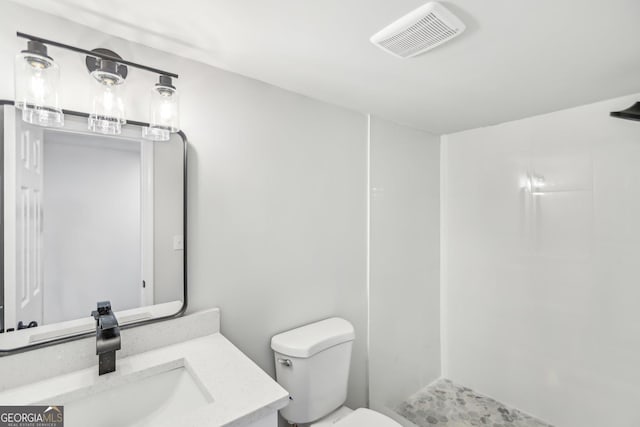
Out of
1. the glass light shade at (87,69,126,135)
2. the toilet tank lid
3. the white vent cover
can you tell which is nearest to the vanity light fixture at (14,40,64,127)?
the glass light shade at (87,69,126,135)

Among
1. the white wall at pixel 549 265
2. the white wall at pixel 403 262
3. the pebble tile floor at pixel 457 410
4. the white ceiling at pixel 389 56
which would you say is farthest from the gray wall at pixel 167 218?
the white wall at pixel 549 265

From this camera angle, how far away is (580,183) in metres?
1.99

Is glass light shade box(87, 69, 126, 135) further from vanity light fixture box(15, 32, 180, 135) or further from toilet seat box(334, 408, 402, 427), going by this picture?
toilet seat box(334, 408, 402, 427)

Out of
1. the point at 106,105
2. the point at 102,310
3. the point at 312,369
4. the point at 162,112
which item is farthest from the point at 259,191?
the point at 312,369

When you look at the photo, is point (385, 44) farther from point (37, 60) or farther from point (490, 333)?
point (490, 333)

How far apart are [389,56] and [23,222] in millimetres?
1567

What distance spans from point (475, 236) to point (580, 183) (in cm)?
77

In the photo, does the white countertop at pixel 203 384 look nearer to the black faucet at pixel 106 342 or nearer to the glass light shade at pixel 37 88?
the black faucet at pixel 106 342

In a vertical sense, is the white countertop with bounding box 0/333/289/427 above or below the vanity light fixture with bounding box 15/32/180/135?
below

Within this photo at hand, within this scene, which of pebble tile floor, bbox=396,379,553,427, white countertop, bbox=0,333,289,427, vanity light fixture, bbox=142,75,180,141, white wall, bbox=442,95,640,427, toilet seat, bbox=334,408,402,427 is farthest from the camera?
pebble tile floor, bbox=396,379,553,427

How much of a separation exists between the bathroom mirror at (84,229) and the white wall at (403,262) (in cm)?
136

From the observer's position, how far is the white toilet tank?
1557 millimetres

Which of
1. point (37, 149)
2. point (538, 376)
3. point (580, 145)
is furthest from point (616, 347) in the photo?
point (37, 149)

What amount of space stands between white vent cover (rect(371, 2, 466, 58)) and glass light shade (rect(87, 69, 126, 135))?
1034 millimetres
